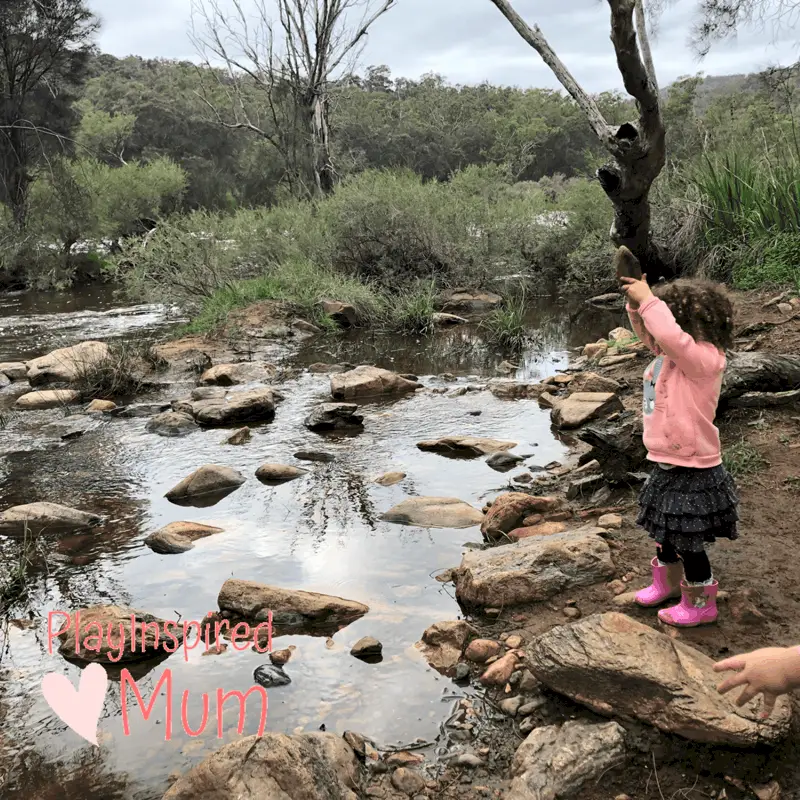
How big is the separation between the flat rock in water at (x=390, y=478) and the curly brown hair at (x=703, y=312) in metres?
2.55

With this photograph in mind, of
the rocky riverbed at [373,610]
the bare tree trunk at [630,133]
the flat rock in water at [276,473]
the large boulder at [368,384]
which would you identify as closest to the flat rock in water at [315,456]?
the rocky riverbed at [373,610]

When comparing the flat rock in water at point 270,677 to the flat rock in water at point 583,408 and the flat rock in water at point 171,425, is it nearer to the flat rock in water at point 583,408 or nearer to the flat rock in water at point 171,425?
the flat rock in water at point 583,408

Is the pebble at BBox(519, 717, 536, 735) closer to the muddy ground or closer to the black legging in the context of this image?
the muddy ground

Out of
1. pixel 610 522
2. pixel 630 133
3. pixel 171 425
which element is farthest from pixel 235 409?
pixel 630 133

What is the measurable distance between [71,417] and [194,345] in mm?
3013

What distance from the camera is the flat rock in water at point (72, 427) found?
6195mm

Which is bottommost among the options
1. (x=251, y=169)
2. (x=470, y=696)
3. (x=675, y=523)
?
(x=470, y=696)

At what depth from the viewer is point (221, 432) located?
6125 mm

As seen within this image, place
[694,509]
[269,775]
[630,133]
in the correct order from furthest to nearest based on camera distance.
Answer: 1. [630,133]
2. [694,509]
3. [269,775]

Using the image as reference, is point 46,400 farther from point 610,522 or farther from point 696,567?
point 696,567

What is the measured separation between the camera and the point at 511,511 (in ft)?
12.5

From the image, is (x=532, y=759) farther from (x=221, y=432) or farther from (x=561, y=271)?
(x=561, y=271)

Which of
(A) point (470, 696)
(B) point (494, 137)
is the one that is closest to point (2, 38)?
(A) point (470, 696)

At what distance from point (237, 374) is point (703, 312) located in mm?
6159
